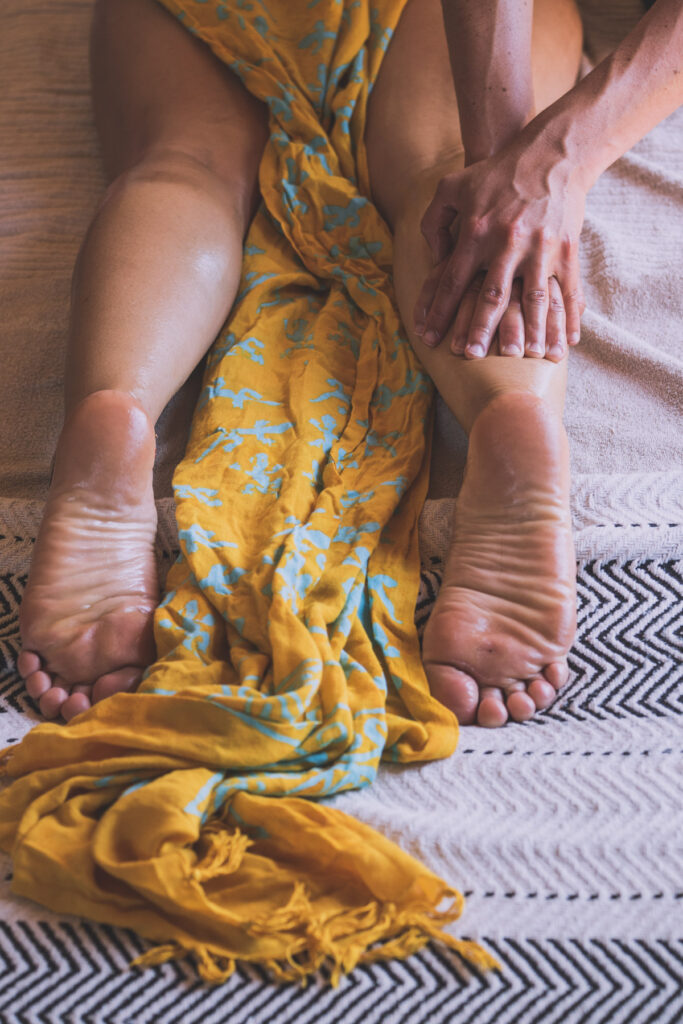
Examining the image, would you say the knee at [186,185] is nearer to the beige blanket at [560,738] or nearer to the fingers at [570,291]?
the beige blanket at [560,738]

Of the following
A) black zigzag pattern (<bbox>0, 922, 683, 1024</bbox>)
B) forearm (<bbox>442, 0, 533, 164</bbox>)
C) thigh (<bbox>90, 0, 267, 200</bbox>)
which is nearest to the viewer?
black zigzag pattern (<bbox>0, 922, 683, 1024</bbox>)

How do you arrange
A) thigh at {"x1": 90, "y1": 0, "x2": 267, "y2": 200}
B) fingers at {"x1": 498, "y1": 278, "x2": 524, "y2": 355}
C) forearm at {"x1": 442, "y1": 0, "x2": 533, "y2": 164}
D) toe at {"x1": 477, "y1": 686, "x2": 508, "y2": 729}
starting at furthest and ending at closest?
thigh at {"x1": 90, "y1": 0, "x2": 267, "y2": 200}, forearm at {"x1": 442, "y1": 0, "x2": 533, "y2": 164}, fingers at {"x1": 498, "y1": 278, "x2": 524, "y2": 355}, toe at {"x1": 477, "y1": 686, "x2": 508, "y2": 729}

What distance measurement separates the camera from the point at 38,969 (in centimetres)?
68

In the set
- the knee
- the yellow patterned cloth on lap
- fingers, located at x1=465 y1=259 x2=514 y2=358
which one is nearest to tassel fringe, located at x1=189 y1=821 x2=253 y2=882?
the yellow patterned cloth on lap

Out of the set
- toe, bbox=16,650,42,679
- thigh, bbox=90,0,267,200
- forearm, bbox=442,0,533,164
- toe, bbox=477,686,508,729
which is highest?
forearm, bbox=442,0,533,164

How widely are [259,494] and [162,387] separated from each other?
15 centimetres

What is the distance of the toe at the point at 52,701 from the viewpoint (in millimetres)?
870

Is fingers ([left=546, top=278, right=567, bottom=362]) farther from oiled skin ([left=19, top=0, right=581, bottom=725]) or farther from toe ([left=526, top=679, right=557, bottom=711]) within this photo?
toe ([left=526, top=679, right=557, bottom=711])

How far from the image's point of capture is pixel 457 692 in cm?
85

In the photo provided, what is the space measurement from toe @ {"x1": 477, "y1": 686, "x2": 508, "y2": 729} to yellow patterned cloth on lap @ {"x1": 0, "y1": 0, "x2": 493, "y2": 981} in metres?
0.05

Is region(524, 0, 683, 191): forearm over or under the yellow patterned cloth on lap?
over

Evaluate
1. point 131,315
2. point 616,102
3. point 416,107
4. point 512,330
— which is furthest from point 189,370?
point 616,102

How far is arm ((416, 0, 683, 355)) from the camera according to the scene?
40.6 inches

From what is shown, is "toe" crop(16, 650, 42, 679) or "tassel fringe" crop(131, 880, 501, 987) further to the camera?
"toe" crop(16, 650, 42, 679)
